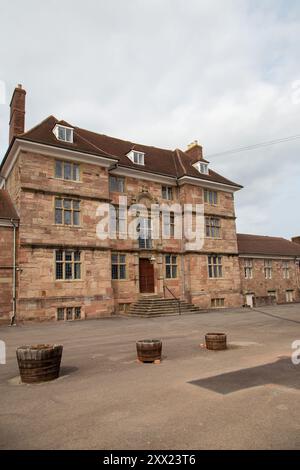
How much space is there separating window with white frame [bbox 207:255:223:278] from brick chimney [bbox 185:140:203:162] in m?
9.30

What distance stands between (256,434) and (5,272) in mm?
17844

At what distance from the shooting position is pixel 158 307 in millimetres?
22969

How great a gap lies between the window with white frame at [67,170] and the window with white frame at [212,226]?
11574 millimetres

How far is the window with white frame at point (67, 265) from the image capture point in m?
20.7

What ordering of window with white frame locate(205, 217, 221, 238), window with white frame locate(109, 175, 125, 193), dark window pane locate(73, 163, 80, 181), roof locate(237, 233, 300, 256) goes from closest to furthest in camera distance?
dark window pane locate(73, 163, 80, 181), window with white frame locate(109, 175, 125, 193), window with white frame locate(205, 217, 221, 238), roof locate(237, 233, 300, 256)

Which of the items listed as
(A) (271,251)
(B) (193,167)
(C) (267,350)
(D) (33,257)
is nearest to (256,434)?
(C) (267,350)

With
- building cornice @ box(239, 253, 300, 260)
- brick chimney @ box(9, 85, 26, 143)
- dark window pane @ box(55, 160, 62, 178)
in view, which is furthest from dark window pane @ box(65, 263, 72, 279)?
building cornice @ box(239, 253, 300, 260)

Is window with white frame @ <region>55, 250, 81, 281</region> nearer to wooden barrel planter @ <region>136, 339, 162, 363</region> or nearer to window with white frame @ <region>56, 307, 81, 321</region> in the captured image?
window with white frame @ <region>56, 307, 81, 321</region>

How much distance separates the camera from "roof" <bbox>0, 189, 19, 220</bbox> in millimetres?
19969

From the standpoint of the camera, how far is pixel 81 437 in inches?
178

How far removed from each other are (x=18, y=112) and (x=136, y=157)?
29.7 ft

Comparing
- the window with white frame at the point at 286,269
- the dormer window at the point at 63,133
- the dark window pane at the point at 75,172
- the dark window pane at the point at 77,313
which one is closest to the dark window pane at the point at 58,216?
the dark window pane at the point at 75,172

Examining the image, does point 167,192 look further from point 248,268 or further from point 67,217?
point 248,268
